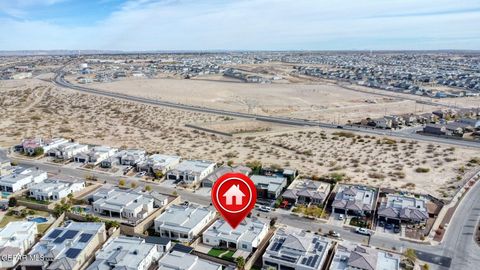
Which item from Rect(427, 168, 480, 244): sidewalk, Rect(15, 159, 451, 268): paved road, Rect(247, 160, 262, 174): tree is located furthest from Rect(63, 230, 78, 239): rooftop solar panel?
Rect(427, 168, 480, 244): sidewalk

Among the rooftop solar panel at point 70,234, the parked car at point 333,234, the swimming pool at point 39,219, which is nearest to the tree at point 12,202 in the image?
the swimming pool at point 39,219

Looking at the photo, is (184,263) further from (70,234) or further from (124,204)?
(124,204)

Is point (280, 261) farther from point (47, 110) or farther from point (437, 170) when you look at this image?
point (47, 110)

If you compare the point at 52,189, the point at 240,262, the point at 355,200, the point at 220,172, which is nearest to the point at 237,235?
the point at 240,262

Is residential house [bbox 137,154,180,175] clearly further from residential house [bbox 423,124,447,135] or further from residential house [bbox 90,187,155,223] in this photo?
residential house [bbox 423,124,447,135]

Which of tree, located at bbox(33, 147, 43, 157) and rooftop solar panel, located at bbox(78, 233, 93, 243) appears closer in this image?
rooftop solar panel, located at bbox(78, 233, 93, 243)

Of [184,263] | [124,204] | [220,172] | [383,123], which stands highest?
[383,123]
